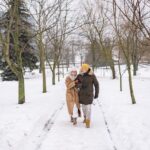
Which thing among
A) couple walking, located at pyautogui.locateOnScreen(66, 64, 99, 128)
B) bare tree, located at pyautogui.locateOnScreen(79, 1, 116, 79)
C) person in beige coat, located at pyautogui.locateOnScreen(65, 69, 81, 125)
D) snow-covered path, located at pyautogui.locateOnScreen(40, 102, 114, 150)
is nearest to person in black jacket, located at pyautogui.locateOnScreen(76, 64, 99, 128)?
couple walking, located at pyautogui.locateOnScreen(66, 64, 99, 128)

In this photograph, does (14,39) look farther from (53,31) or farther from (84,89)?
(53,31)

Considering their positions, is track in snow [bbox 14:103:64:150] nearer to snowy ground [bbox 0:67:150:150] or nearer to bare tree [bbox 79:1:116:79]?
snowy ground [bbox 0:67:150:150]

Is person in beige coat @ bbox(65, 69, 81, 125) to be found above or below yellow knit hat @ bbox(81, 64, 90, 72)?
below

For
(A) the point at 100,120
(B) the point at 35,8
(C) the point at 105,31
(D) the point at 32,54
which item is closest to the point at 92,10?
(C) the point at 105,31

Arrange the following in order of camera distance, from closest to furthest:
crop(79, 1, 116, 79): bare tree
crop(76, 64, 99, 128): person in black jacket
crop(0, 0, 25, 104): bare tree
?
crop(76, 64, 99, 128): person in black jacket, crop(0, 0, 25, 104): bare tree, crop(79, 1, 116, 79): bare tree

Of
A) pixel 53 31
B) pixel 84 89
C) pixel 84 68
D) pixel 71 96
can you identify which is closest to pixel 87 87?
pixel 84 89

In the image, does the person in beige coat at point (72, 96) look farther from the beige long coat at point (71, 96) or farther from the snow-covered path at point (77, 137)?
the snow-covered path at point (77, 137)

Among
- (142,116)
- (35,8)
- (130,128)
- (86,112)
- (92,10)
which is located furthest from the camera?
(92,10)

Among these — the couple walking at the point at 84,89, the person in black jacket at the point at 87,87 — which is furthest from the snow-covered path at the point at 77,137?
the person in black jacket at the point at 87,87

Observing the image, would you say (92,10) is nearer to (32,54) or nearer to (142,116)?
(32,54)

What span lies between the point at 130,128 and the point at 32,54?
122 ft

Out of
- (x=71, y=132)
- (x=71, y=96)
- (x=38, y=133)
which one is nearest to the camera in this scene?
(x=38, y=133)

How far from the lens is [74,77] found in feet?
35.3

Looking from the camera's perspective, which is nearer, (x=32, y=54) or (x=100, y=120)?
(x=100, y=120)
